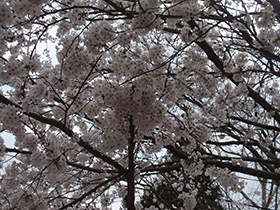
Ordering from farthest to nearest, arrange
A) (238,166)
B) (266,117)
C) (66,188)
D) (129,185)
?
(266,117)
(66,188)
(238,166)
(129,185)

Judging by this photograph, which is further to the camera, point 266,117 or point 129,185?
point 266,117

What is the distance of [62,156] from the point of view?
138 inches

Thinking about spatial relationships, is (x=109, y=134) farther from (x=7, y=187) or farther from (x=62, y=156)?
(x=7, y=187)

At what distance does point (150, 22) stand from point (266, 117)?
396cm

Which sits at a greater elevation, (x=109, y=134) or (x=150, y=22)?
(x=150, y=22)

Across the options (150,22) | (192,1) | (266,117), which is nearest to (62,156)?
(150,22)

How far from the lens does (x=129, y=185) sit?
322 centimetres

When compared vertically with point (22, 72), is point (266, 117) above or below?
above

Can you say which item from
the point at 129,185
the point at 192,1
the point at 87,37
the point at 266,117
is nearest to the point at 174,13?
the point at 192,1

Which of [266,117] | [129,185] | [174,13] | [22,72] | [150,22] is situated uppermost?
[266,117]

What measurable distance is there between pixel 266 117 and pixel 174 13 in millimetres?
3712

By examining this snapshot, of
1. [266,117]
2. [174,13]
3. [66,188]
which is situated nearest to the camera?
[174,13]

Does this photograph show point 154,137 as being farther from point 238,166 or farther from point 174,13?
point 174,13

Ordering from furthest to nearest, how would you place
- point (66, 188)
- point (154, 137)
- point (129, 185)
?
1. point (66, 188)
2. point (154, 137)
3. point (129, 185)
